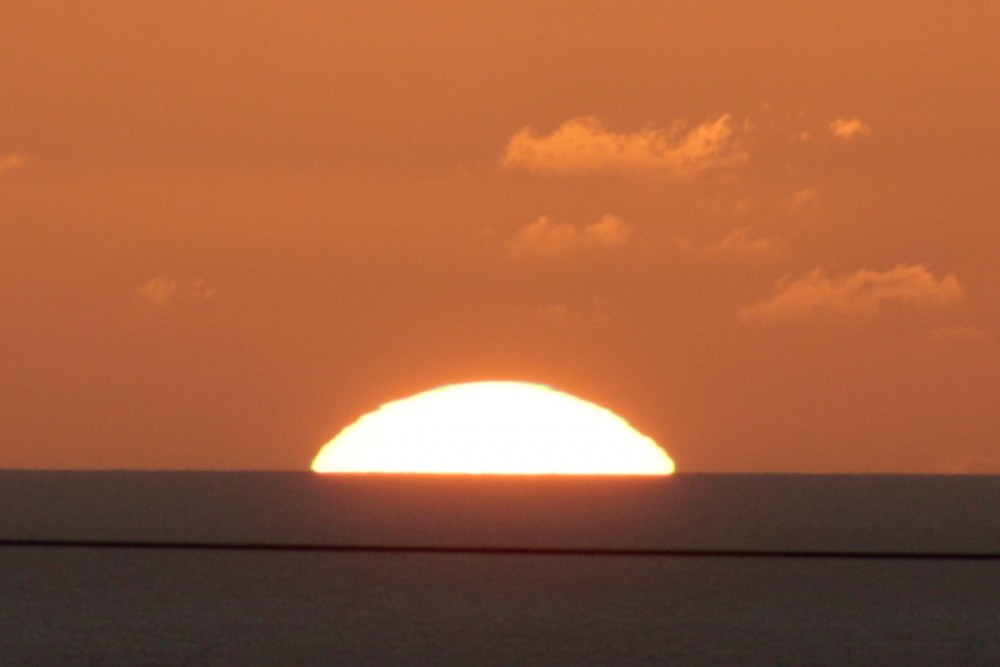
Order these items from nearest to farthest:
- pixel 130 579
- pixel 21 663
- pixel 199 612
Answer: pixel 21 663, pixel 199 612, pixel 130 579

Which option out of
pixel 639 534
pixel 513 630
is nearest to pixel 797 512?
pixel 639 534

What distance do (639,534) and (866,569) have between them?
38.0 feet

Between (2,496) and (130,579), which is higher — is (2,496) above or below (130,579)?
above

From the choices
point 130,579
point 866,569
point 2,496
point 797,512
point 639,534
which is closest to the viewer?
point 130,579

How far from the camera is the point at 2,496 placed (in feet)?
208

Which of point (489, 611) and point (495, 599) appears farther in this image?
point (495, 599)

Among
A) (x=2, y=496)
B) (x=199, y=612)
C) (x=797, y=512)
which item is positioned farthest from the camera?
(x=2, y=496)

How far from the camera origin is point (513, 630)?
46.8 feet

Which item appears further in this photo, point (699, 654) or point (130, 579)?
point (130, 579)

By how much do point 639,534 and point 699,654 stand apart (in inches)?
779

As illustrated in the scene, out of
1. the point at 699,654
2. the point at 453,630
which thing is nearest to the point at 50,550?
the point at 453,630

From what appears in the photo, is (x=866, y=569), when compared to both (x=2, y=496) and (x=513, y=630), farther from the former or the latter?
(x=2, y=496)

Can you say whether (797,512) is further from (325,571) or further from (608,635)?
(608,635)

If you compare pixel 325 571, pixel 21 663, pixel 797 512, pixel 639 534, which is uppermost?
pixel 797 512
